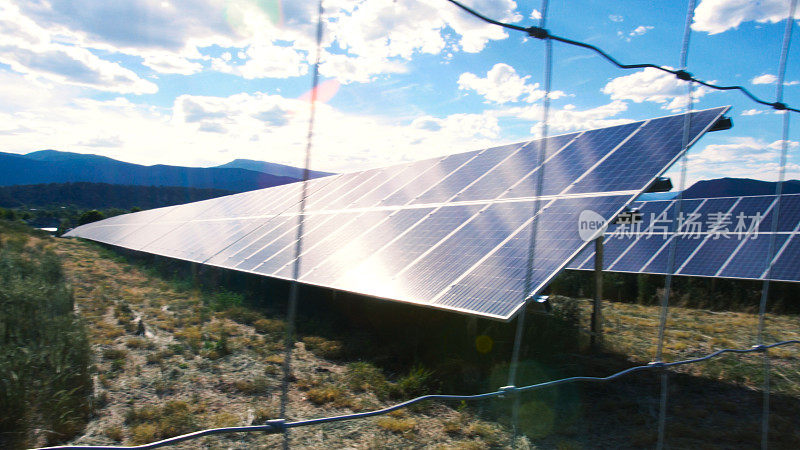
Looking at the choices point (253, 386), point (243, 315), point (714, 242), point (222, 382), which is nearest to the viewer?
point (253, 386)

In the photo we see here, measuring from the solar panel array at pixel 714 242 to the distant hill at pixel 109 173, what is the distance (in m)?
57.9

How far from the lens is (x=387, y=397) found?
548 centimetres

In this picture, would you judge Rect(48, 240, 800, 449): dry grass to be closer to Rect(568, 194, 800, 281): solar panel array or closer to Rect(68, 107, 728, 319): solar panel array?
Rect(68, 107, 728, 319): solar panel array

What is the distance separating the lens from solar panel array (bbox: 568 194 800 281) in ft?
37.8

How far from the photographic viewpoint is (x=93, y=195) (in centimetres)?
6981

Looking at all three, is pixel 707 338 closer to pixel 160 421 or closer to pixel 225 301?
pixel 160 421

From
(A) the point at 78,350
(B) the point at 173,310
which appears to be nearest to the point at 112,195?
(B) the point at 173,310

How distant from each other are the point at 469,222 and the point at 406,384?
3.28 metres

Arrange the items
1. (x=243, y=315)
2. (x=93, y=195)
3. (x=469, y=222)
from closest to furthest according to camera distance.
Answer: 1. (x=469, y=222)
2. (x=243, y=315)
3. (x=93, y=195)

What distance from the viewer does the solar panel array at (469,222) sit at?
6.15 metres

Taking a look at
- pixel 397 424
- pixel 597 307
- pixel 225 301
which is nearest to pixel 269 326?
pixel 225 301

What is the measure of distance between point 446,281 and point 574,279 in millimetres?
8942

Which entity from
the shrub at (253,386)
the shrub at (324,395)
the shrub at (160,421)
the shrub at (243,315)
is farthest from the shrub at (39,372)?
the shrub at (243,315)

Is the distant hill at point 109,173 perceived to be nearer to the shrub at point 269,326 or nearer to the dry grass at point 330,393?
the shrub at point 269,326
